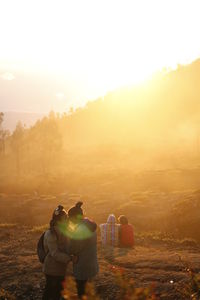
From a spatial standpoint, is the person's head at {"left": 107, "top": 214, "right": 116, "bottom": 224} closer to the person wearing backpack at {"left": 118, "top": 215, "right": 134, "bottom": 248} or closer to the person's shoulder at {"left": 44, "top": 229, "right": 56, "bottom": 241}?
the person wearing backpack at {"left": 118, "top": 215, "right": 134, "bottom": 248}

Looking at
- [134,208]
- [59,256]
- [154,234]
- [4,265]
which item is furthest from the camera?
[134,208]

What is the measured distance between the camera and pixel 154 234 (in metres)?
21.2

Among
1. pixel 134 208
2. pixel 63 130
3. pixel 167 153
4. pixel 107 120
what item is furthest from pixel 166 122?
pixel 134 208

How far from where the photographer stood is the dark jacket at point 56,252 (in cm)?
750

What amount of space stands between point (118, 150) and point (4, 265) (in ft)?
305

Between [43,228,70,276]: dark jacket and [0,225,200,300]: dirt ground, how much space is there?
8.19 ft

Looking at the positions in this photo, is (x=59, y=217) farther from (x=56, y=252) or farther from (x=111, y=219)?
(x=111, y=219)

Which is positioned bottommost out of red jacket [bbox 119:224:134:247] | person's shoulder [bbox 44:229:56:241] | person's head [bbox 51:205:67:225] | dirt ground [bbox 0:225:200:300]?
dirt ground [bbox 0:225:200:300]

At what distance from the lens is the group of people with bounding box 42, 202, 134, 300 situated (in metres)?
7.50

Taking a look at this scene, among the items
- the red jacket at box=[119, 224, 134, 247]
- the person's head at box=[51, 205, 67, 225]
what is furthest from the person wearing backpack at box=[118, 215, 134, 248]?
the person's head at box=[51, 205, 67, 225]

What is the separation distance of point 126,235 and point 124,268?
3456mm

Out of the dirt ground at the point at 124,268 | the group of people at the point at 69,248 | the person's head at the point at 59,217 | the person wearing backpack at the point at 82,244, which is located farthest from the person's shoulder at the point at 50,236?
the dirt ground at the point at 124,268

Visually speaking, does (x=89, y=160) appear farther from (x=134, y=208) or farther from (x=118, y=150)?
(x=134, y=208)

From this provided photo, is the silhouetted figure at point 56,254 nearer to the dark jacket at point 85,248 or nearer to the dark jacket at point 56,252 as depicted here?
the dark jacket at point 56,252
